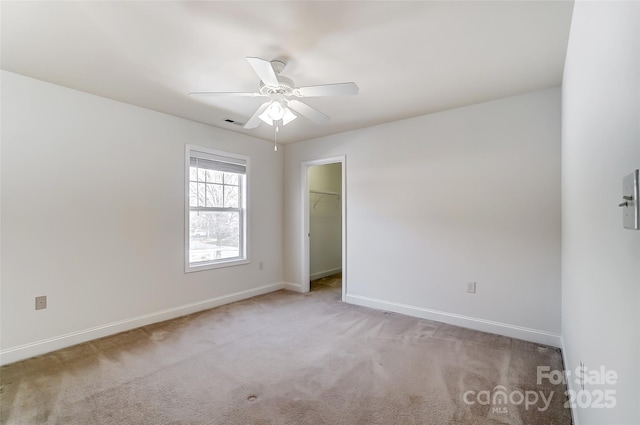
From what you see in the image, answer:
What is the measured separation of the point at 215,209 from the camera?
421 centimetres

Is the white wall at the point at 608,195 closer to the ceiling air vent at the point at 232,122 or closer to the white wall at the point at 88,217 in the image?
the ceiling air vent at the point at 232,122

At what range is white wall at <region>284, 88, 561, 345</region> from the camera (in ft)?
9.59

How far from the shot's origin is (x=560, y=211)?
282cm

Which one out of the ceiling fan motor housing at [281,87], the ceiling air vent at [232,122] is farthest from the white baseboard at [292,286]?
the ceiling fan motor housing at [281,87]

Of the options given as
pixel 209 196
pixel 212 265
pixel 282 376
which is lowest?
pixel 282 376

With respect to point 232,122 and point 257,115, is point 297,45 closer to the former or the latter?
point 257,115

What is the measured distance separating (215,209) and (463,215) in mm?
3234

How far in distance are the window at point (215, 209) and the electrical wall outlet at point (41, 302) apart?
135 centimetres

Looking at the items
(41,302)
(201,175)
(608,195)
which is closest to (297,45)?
(608,195)

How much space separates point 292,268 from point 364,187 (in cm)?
194

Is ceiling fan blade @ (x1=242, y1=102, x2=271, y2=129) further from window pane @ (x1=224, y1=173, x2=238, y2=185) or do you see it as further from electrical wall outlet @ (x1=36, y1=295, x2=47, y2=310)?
electrical wall outlet @ (x1=36, y1=295, x2=47, y2=310)

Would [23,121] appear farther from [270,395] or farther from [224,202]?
[270,395]

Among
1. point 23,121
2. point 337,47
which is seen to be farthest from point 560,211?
point 23,121

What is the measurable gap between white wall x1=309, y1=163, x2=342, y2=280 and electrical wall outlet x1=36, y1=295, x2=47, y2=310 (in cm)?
369
